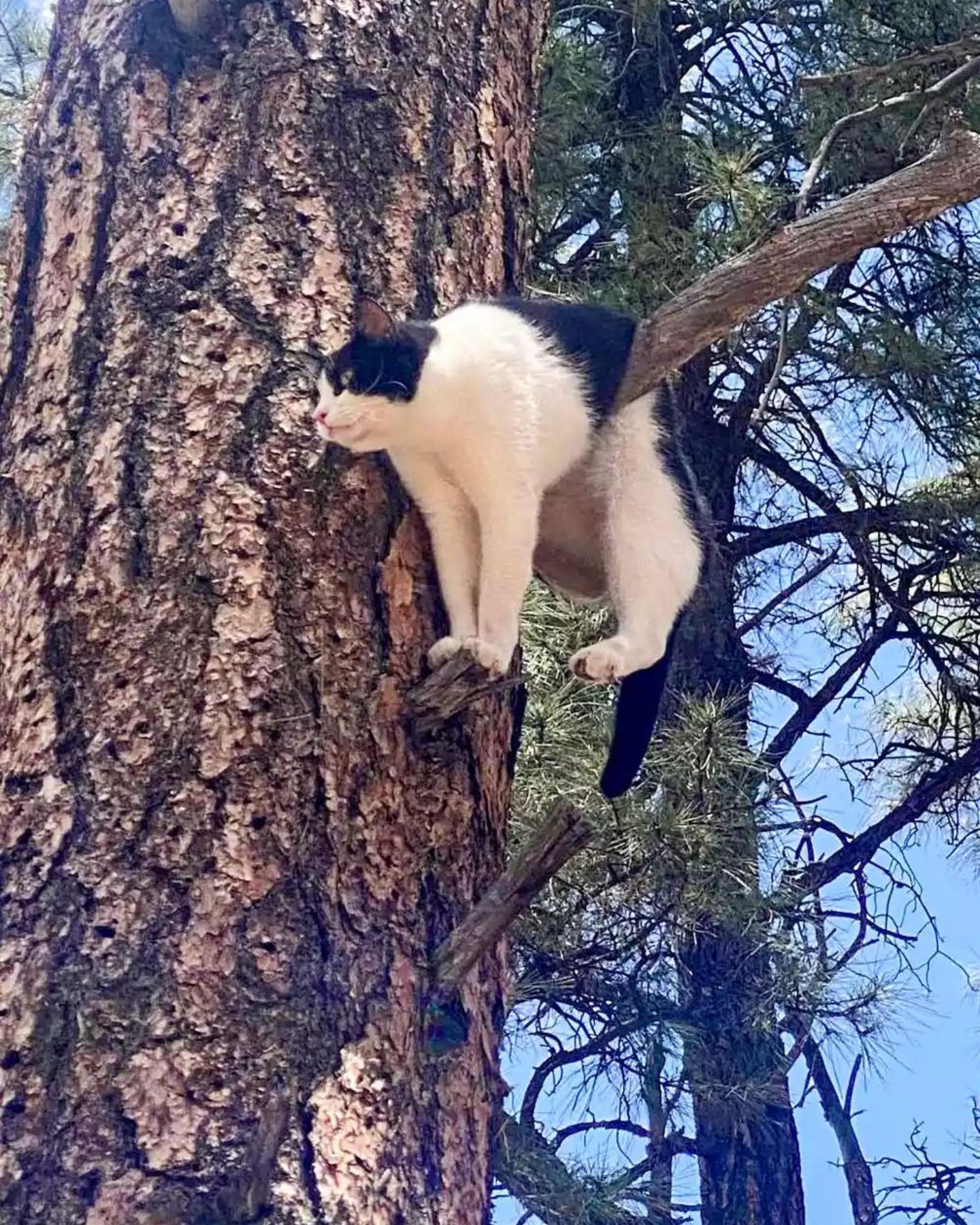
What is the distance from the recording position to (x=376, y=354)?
1219 millimetres

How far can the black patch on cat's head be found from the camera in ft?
3.89

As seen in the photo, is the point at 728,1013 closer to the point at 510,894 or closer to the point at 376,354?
the point at 510,894

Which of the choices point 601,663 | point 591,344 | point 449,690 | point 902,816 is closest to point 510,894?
point 449,690

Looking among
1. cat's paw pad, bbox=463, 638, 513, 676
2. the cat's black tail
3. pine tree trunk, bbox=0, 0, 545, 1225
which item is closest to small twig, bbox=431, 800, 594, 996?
pine tree trunk, bbox=0, 0, 545, 1225

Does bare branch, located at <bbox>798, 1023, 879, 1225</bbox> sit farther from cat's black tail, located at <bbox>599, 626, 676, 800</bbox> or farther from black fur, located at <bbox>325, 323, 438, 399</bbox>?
black fur, located at <bbox>325, 323, 438, 399</bbox>

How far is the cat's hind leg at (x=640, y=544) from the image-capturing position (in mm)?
1425

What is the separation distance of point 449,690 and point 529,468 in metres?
0.38

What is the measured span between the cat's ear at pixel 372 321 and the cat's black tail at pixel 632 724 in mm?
470

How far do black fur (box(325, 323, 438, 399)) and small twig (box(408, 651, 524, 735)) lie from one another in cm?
27

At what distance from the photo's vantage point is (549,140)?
7.23 feet

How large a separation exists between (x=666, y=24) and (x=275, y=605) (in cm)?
169

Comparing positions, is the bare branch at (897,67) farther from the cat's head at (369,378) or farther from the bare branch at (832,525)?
the bare branch at (832,525)

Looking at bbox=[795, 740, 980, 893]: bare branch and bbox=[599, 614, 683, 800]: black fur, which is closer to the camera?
bbox=[599, 614, 683, 800]: black fur

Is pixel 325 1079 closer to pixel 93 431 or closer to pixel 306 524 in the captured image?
pixel 306 524
